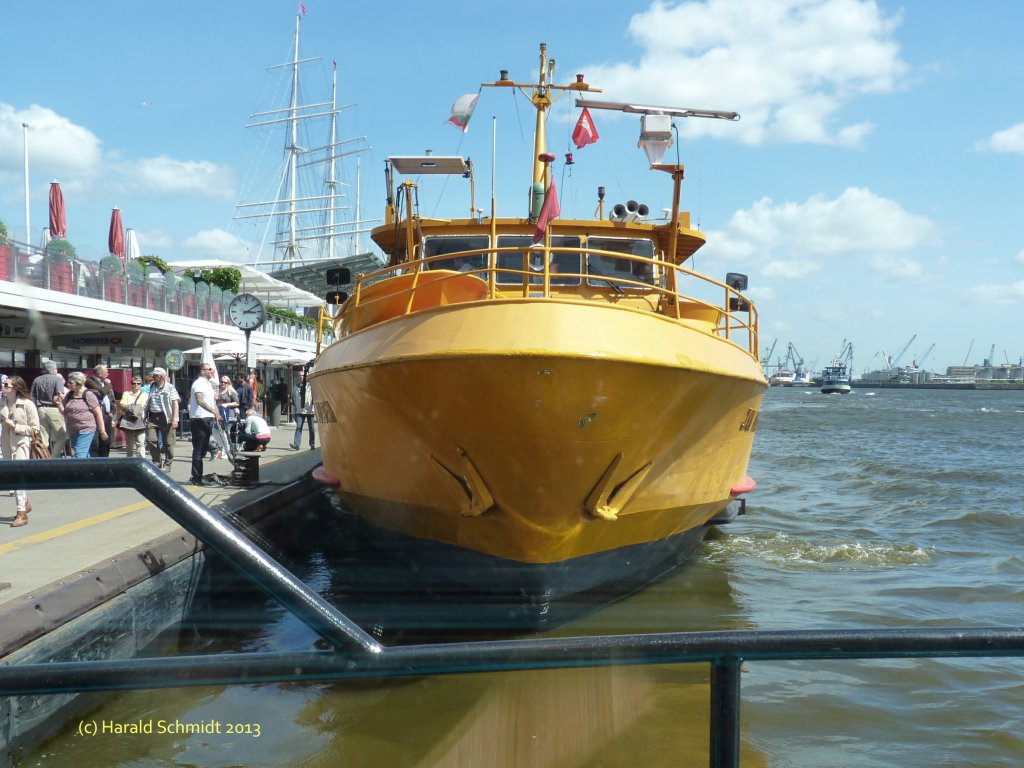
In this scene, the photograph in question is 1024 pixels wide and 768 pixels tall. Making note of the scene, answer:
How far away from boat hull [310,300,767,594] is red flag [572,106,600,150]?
112 inches

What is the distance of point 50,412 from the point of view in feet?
32.4

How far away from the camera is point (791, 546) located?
11422 millimetres

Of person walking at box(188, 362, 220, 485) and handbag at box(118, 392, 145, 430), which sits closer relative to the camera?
person walking at box(188, 362, 220, 485)

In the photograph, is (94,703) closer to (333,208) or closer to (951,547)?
(951,547)

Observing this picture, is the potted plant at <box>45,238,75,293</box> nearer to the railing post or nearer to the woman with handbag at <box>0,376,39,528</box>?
the woman with handbag at <box>0,376,39,528</box>

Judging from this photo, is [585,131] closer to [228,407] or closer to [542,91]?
[542,91]

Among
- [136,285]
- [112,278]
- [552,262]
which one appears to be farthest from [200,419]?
[136,285]

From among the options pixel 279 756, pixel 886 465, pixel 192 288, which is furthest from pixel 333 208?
pixel 279 756

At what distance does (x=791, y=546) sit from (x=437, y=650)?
10.7m

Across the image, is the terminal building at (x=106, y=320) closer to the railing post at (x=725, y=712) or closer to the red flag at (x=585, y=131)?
the red flag at (x=585, y=131)

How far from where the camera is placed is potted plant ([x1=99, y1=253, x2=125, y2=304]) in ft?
56.5

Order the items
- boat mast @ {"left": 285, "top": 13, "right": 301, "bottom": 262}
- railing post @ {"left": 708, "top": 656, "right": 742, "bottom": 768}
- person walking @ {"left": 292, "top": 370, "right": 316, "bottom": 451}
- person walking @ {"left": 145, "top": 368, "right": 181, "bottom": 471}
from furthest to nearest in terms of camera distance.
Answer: boat mast @ {"left": 285, "top": 13, "right": 301, "bottom": 262}, person walking @ {"left": 292, "top": 370, "right": 316, "bottom": 451}, person walking @ {"left": 145, "top": 368, "right": 181, "bottom": 471}, railing post @ {"left": 708, "top": 656, "right": 742, "bottom": 768}

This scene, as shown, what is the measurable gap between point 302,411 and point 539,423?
534 inches

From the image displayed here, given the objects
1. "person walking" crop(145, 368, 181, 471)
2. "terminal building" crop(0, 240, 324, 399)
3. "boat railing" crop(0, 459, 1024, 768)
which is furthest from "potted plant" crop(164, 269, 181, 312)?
"boat railing" crop(0, 459, 1024, 768)
